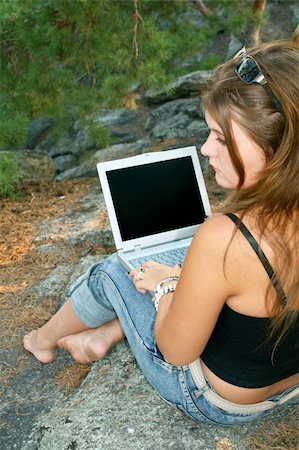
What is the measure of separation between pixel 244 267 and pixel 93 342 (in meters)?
1.14

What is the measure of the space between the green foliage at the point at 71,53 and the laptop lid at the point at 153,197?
4.32 feet

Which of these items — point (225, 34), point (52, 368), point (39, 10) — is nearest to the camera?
point (52, 368)

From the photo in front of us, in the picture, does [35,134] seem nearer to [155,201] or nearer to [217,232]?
[155,201]

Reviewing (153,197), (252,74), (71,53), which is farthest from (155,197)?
(71,53)

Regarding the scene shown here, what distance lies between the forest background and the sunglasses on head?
2.29 meters

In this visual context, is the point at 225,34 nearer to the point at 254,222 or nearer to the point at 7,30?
the point at 7,30

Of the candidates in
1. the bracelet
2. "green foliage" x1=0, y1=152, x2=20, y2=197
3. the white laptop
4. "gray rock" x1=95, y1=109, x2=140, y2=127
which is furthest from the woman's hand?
"gray rock" x1=95, y1=109, x2=140, y2=127

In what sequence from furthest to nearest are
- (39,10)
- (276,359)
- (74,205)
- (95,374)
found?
(74,205) < (39,10) < (95,374) < (276,359)

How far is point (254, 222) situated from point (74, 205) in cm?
317

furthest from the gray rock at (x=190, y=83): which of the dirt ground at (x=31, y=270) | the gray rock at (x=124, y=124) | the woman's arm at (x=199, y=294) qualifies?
the woman's arm at (x=199, y=294)

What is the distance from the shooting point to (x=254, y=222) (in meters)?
1.36

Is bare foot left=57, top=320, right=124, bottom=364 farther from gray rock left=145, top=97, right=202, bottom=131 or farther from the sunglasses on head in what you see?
gray rock left=145, top=97, right=202, bottom=131

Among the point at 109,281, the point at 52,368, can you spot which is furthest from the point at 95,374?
the point at 109,281

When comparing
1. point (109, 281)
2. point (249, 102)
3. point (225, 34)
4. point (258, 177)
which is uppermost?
point (225, 34)
